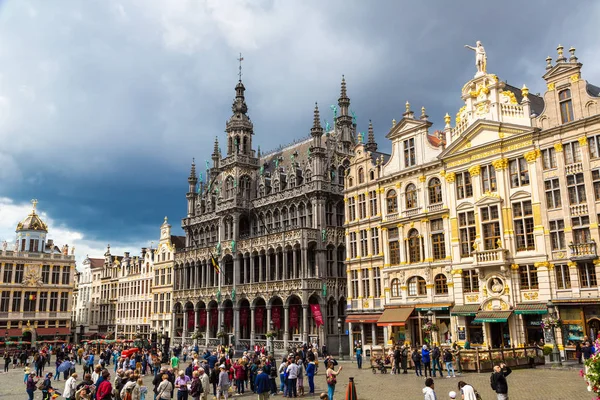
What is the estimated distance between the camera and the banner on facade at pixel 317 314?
48.9 m

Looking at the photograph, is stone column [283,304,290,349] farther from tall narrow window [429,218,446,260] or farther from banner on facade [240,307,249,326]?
tall narrow window [429,218,446,260]

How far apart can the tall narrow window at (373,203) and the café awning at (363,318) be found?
8.44m

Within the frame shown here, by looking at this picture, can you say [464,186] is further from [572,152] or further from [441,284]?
[572,152]

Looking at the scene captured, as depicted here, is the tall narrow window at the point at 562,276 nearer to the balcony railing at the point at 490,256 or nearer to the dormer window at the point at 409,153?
the balcony railing at the point at 490,256

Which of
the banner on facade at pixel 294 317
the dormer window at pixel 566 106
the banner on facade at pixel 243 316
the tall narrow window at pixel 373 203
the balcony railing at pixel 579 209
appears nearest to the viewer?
the balcony railing at pixel 579 209

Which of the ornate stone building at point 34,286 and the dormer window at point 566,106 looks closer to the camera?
the dormer window at point 566,106

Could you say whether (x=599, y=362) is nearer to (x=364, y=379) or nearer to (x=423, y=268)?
(x=364, y=379)

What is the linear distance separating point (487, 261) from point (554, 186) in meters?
6.41

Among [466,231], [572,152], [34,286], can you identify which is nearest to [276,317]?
[466,231]

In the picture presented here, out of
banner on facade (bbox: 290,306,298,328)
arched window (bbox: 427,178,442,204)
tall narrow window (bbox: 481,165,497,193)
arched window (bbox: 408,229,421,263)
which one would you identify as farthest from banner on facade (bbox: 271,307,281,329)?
tall narrow window (bbox: 481,165,497,193)

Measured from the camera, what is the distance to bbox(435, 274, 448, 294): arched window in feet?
130

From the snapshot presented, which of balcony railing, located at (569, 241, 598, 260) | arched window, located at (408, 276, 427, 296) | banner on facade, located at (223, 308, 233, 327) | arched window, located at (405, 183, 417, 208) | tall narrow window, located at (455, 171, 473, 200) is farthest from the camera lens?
banner on facade, located at (223, 308, 233, 327)

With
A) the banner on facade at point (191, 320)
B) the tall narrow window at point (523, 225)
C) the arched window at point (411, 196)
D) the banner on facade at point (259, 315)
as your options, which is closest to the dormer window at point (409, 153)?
the arched window at point (411, 196)

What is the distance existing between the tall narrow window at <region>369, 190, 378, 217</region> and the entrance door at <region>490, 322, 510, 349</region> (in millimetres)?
13906
